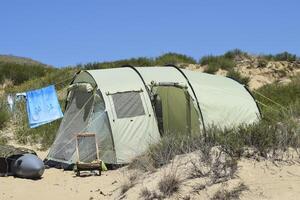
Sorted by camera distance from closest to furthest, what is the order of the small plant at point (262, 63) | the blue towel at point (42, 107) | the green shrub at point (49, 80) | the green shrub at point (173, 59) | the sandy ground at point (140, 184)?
1. the sandy ground at point (140, 184)
2. the blue towel at point (42, 107)
3. the small plant at point (262, 63)
4. the green shrub at point (49, 80)
5. the green shrub at point (173, 59)

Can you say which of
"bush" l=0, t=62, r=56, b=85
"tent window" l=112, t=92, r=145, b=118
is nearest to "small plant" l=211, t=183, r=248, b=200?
"tent window" l=112, t=92, r=145, b=118

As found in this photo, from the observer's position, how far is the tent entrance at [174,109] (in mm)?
14172

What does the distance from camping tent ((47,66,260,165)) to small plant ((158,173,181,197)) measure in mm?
4329

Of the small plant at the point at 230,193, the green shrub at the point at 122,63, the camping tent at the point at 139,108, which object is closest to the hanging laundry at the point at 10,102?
the camping tent at the point at 139,108

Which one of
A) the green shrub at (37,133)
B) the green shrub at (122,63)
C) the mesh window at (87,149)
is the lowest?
the green shrub at (37,133)

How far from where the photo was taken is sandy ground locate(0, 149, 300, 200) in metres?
7.83

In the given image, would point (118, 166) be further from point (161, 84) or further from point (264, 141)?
point (264, 141)

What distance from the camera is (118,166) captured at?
43.2 feet

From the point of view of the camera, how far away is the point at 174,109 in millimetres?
14523

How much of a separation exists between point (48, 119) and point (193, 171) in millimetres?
11197

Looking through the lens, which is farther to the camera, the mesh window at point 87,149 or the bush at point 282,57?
the bush at point 282,57

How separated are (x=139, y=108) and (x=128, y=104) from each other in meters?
0.29

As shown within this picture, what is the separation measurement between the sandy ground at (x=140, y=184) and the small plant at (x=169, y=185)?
0.28 feet

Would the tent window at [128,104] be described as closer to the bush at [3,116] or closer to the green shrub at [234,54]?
the bush at [3,116]
